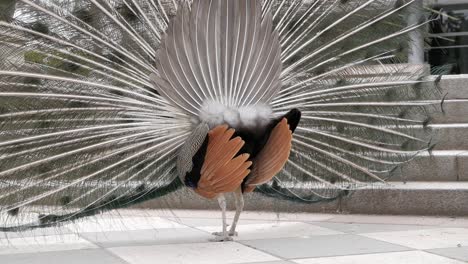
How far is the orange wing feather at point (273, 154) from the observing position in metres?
4.81

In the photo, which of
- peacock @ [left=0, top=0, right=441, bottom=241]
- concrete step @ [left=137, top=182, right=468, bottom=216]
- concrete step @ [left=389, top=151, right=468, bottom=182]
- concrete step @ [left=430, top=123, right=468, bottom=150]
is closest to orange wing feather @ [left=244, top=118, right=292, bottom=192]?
peacock @ [left=0, top=0, right=441, bottom=241]

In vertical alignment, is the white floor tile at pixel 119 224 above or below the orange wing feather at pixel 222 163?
below

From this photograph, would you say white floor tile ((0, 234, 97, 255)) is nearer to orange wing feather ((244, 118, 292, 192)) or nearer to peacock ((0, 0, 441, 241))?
peacock ((0, 0, 441, 241))

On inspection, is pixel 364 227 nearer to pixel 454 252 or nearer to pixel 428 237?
pixel 428 237

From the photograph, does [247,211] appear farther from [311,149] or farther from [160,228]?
[311,149]

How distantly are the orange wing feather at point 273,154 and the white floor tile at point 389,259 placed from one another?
2.16 feet

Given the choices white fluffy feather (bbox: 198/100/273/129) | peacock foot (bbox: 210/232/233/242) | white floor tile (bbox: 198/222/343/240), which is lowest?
peacock foot (bbox: 210/232/233/242)

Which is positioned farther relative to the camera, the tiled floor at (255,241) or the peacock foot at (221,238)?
the peacock foot at (221,238)

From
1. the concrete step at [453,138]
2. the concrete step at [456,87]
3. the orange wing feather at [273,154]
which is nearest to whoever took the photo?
the orange wing feather at [273,154]

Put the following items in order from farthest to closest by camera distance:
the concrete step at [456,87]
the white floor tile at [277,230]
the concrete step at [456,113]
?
1. the concrete step at [456,87]
2. the concrete step at [456,113]
3. the white floor tile at [277,230]

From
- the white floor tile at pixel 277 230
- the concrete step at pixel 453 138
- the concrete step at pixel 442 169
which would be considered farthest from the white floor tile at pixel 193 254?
the concrete step at pixel 453 138

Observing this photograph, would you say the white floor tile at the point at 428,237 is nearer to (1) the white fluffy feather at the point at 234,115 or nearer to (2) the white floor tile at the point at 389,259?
(2) the white floor tile at the point at 389,259

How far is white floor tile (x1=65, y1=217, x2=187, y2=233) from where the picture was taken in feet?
19.7

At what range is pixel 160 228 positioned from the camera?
242 inches
